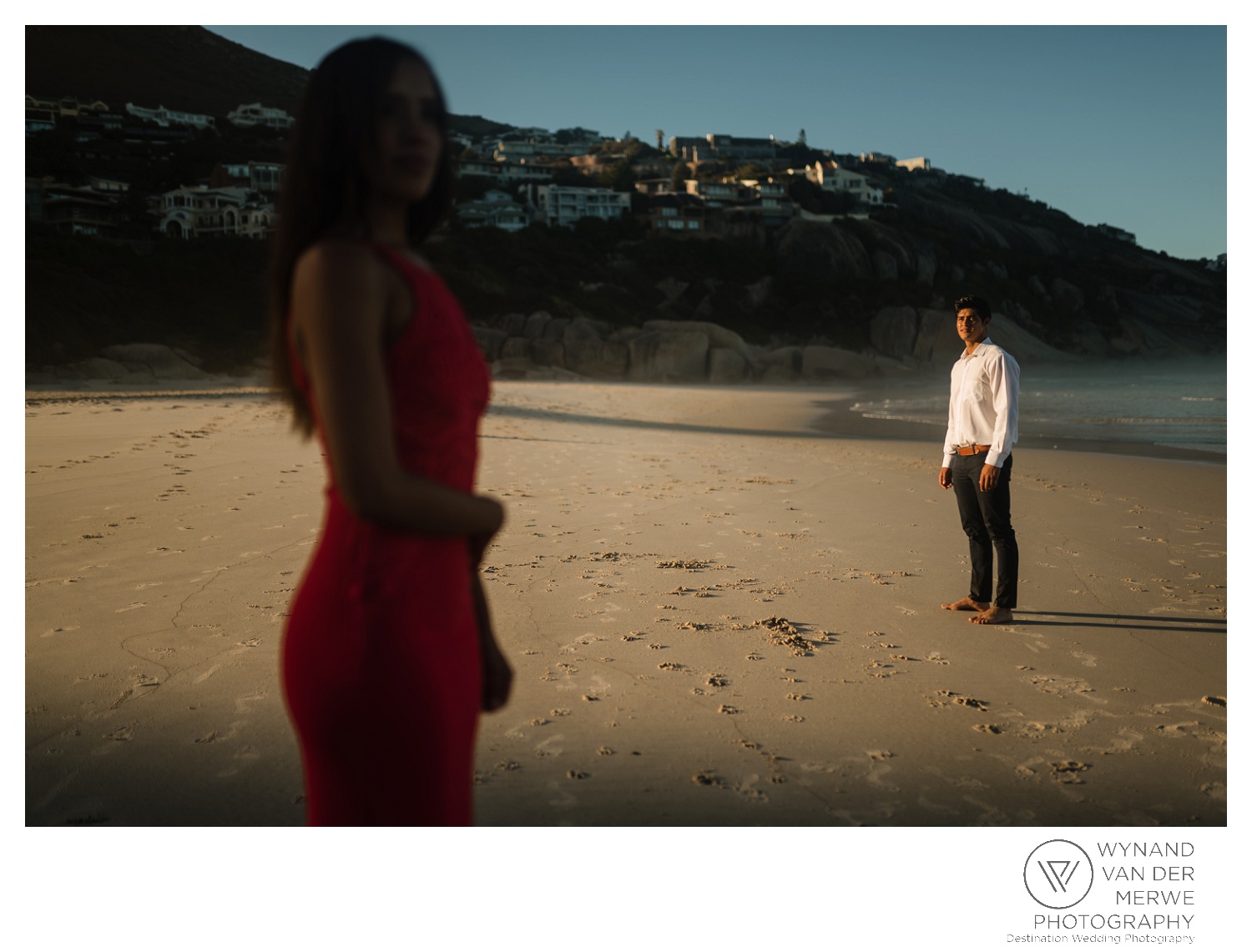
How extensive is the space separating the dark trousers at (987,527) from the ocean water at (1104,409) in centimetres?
1111

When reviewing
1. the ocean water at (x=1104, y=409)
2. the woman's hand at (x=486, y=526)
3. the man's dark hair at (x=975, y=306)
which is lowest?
the woman's hand at (x=486, y=526)

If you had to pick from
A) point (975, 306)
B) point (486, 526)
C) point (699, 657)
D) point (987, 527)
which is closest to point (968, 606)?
point (987, 527)

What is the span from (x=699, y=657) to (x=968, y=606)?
186 centimetres

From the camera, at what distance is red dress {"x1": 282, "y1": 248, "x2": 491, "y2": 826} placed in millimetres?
1166

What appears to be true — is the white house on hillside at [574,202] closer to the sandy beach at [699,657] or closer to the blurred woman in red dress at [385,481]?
the sandy beach at [699,657]

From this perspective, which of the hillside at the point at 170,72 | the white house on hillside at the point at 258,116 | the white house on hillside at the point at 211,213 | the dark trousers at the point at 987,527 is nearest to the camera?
the dark trousers at the point at 987,527

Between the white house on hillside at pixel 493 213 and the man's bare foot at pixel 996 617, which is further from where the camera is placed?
the white house on hillside at pixel 493 213

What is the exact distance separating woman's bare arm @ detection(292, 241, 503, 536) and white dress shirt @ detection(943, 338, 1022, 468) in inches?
168

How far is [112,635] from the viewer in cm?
445

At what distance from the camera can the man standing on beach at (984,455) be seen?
4.83m

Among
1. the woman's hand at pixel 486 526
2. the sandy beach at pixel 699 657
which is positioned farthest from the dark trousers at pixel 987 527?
the woman's hand at pixel 486 526

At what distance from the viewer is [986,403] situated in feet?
16.3

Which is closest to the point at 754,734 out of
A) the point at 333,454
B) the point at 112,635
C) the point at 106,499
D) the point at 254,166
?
the point at 333,454
